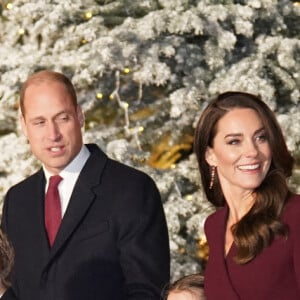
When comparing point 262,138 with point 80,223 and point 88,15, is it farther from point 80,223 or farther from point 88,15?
point 88,15

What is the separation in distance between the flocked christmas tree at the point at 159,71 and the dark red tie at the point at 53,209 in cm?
329

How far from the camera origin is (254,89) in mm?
7234

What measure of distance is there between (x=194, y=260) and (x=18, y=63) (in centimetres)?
184

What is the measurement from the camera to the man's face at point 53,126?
3.79 metres

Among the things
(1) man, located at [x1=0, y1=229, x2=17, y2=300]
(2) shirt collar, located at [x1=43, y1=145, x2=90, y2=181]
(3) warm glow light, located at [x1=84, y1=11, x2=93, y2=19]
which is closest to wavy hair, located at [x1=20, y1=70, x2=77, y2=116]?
(2) shirt collar, located at [x1=43, y1=145, x2=90, y2=181]

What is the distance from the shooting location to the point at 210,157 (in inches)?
133

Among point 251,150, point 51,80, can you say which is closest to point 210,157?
point 251,150

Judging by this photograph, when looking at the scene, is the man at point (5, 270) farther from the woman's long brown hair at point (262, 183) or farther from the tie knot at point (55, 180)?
the tie knot at point (55, 180)

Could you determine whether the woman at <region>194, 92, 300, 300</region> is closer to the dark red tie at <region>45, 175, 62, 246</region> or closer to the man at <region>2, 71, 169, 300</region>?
the man at <region>2, 71, 169, 300</region>

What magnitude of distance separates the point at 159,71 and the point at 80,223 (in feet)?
12.2

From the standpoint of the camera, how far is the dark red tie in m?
3.82

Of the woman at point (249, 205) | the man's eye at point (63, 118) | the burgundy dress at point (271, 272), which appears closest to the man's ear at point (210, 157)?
the woman at point (249, 205)

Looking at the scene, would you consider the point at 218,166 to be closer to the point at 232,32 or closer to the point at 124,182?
the point at 124,182

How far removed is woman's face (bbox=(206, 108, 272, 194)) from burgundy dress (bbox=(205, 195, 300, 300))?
0.15 m
